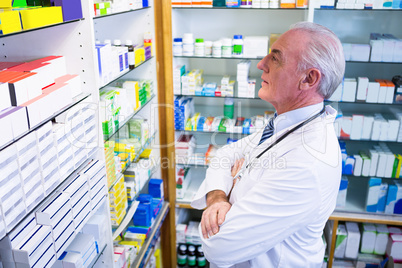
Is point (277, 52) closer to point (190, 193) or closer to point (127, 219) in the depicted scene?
point (127, 219)

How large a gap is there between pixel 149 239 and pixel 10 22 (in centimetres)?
217

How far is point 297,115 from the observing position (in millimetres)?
1664

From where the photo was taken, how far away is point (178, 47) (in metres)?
3.26

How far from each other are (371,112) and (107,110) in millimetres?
2503

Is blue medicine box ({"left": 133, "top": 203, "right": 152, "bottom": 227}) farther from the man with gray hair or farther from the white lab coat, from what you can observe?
the white lab coat

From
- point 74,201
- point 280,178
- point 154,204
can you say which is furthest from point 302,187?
point 154,204

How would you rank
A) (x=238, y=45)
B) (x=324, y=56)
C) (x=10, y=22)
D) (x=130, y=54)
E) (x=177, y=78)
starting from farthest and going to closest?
1. (x=177, y=78)
2. (x=238, y=45)
3. (x=130, y=54)
4. (x=324, y=56)
5. (x=10, y=22)

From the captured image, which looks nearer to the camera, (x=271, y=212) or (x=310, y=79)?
(x=271, y=212)

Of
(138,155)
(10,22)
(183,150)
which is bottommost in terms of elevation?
(183,150)

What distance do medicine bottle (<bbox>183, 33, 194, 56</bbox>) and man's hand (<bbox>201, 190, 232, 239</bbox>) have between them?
1.81 m

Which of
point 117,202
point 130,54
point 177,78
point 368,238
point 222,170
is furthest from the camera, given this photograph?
point 368,238

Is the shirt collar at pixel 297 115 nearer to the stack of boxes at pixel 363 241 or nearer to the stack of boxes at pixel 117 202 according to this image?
the stack of boxes at pixel 117 202

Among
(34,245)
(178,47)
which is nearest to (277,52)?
(34,245)

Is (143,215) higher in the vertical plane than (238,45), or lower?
lower
